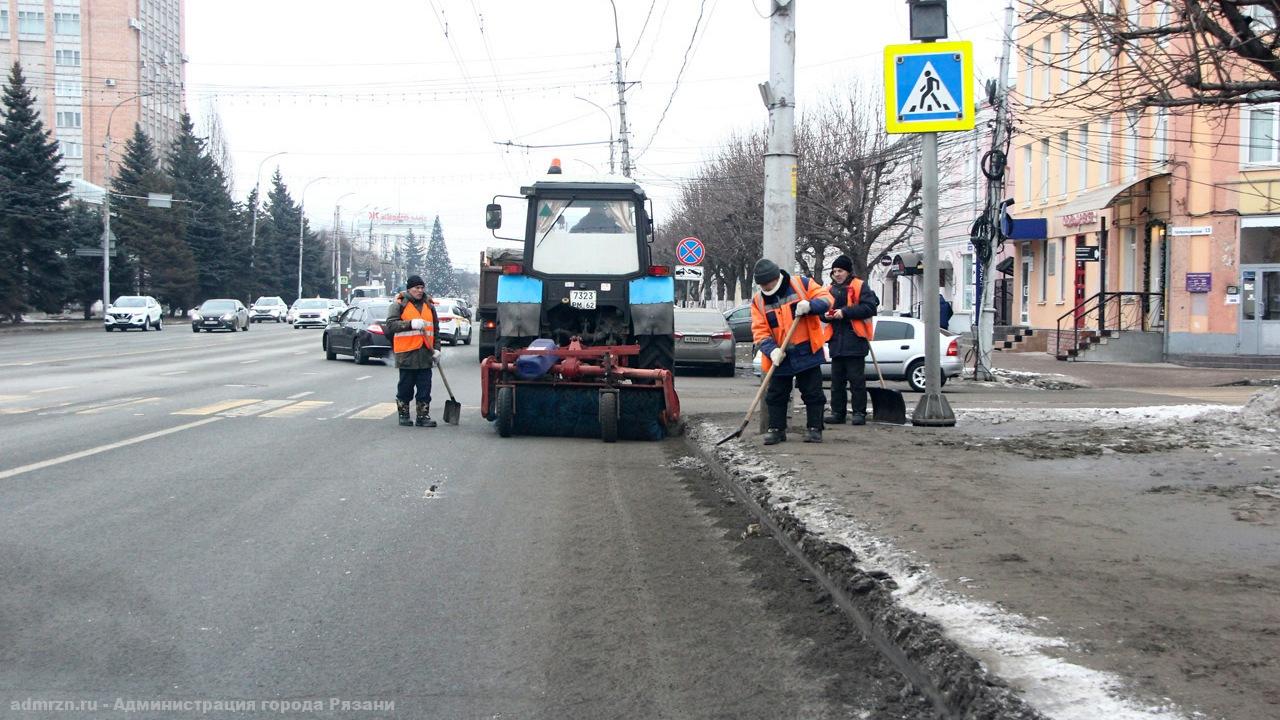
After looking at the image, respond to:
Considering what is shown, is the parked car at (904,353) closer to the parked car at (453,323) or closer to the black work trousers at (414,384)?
the black work trousers at (414,384)

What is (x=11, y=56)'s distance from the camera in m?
105

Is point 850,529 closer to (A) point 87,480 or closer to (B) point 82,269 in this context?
(A) point 87,480

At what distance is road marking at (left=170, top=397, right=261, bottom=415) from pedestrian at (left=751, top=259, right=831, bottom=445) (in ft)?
24.4

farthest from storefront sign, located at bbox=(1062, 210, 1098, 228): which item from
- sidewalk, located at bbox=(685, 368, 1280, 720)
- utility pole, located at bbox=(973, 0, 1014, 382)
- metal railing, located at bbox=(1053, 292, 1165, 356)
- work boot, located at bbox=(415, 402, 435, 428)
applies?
work boot, located at bbox=(415, 402, 435, 428)

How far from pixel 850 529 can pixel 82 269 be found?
6152cm

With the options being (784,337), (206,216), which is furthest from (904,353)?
(206,216)

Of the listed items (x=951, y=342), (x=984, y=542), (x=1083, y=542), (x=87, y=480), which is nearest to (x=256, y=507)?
(x=87, y=480)

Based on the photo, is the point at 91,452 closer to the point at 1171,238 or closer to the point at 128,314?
the point at 1171,238

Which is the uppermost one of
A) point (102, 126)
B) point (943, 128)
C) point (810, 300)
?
point (102, 126)

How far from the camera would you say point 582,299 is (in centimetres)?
1444

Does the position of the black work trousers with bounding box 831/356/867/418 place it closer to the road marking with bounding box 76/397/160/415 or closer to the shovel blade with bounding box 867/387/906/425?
the shovel blade with bounding box 867/387/906/425

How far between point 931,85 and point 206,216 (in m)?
70.2

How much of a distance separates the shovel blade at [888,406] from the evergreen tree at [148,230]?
58742 millimetres

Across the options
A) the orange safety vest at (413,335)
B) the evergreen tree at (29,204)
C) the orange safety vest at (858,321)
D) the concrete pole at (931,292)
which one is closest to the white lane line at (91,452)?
the orange safety vest at (413,335)
